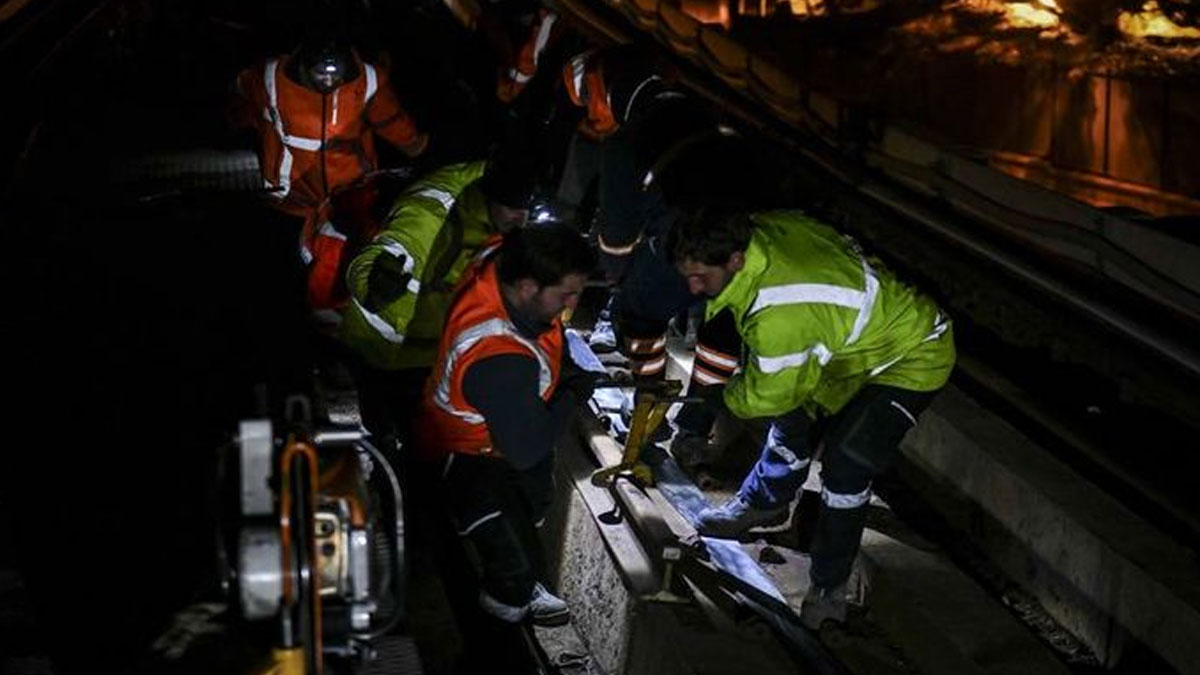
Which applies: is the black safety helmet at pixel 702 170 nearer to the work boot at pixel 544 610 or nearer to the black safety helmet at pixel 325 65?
the black safety helmet at pixel 325 65

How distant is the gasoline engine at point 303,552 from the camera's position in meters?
2.50

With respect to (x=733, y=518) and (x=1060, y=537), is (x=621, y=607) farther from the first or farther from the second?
(x=1060, y=537)

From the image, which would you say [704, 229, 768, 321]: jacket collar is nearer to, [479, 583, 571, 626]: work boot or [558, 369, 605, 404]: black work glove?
[558, 369, 605, 404]: black work glove

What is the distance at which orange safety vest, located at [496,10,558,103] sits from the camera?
7.32 meters

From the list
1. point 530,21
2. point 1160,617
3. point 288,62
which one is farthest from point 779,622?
point 530,21

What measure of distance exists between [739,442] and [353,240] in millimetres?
2373

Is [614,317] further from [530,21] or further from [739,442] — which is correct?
[530,21]

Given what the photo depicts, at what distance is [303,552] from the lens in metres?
2.51

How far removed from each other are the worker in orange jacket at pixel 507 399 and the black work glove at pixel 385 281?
0.39 m

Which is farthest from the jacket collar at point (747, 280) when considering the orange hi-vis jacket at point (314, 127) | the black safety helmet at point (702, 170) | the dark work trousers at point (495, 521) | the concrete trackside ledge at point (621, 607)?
the orange hi-vis jacket at point (314, 127)

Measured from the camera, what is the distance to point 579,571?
18.4 ft

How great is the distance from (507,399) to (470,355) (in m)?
0.20

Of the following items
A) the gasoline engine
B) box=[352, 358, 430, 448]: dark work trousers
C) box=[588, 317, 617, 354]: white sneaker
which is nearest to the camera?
the gasoline engine

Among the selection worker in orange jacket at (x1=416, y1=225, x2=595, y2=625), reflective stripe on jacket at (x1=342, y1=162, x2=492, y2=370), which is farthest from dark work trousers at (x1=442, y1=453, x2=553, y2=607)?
reflective stripe on jacket at (x1=342, y1=162, x2=492, y2=370)
